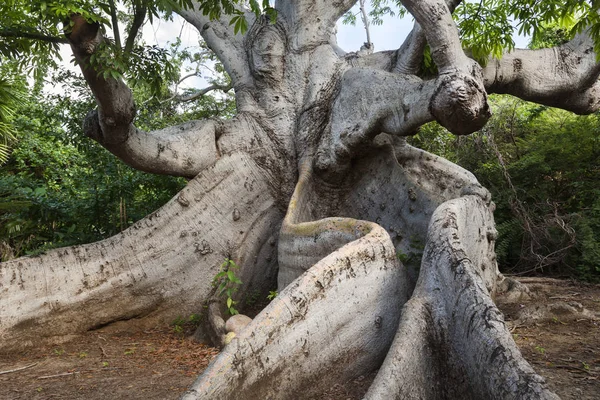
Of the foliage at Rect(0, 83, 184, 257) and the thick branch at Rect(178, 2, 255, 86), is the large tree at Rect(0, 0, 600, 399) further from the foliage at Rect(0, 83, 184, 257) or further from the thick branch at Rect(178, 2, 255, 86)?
the foliage at Rect(0, 83, 184, 257)

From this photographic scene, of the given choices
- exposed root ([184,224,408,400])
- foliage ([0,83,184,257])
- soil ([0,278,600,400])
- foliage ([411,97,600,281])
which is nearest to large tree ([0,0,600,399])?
exposed root ([184,224,408,400])

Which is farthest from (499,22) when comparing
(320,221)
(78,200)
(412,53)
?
(78,200)

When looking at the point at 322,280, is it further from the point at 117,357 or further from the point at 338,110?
the point at 338,110

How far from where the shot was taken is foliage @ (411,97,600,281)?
7227mm

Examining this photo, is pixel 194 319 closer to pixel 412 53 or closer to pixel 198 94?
pixel 412 53

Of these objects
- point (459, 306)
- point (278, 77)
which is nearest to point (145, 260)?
point (278, 77)

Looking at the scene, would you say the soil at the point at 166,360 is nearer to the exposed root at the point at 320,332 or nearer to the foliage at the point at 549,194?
the exposed root at the point at 320,332

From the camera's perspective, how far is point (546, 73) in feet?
20.2

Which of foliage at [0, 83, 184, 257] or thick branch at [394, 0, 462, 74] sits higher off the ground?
thick branch at [394, 0, 462, 74]

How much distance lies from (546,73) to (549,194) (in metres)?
2.69

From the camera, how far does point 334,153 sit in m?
5.69

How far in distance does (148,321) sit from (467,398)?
361 cm

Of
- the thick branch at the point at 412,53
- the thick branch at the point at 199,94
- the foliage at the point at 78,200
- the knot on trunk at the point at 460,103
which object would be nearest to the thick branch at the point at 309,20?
the thick branch at the point at 412,53

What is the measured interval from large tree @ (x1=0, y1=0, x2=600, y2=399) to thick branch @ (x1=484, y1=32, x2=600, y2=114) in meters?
0.02
